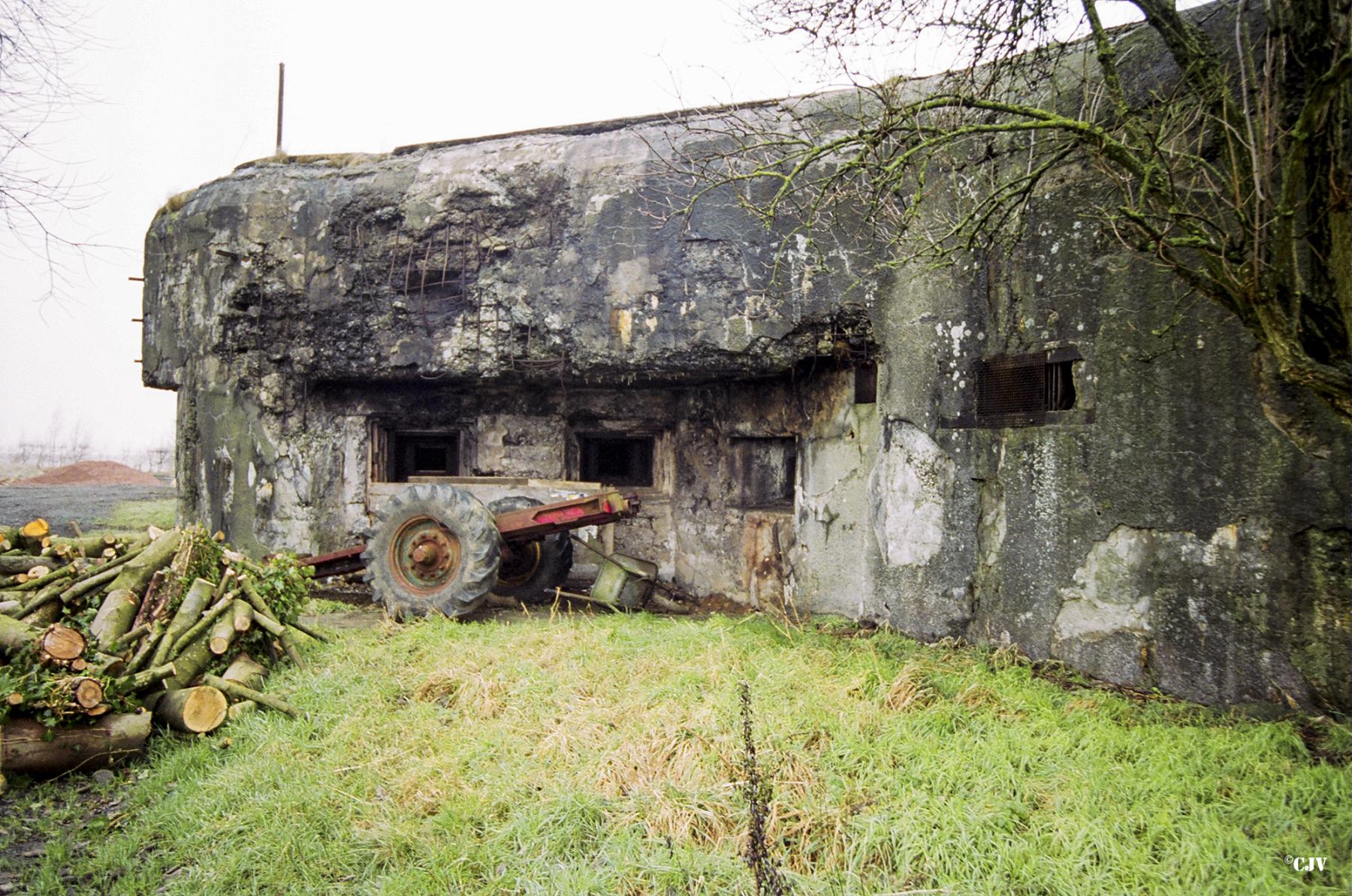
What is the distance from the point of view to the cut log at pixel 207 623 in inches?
182

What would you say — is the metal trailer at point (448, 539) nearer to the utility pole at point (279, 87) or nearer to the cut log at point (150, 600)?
the cut log at point (150, 600)

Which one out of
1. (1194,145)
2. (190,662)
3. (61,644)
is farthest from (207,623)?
(1194,145)

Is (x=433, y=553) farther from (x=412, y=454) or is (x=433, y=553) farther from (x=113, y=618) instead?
(x=412, y=454)

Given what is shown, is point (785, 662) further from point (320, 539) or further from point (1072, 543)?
point (320, 539)

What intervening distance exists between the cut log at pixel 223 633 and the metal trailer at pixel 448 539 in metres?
1.53

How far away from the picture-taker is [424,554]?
6.50 m

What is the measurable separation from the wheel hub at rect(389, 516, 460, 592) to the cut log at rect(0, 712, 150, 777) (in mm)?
2460

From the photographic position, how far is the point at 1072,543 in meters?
4.68

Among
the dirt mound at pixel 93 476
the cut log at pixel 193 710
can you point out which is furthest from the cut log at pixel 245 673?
the dirt mound at pixel 93 476

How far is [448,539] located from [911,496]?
362 cm

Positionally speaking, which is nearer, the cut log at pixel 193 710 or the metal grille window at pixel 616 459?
the cut log at pixel 193 710

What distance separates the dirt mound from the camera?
79.9 ft

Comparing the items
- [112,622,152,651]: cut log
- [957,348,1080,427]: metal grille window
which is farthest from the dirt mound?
[957,348,1080,427]: metal grille window

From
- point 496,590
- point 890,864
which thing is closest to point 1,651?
point 496,590
